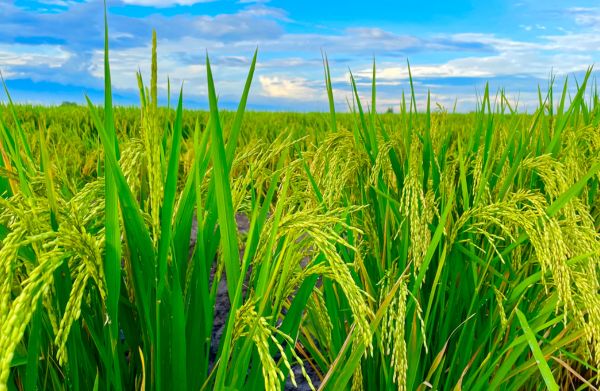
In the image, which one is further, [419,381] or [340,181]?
[419,381]

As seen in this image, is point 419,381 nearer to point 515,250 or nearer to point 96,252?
point 515,250

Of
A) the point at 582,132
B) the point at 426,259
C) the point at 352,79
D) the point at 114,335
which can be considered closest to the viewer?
the point at 114,335

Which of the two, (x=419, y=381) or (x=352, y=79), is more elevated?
(x=352, y=79)

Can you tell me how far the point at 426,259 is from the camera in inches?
61.0

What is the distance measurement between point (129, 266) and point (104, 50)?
0.48m

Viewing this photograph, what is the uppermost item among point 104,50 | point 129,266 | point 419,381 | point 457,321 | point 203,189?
point 104,50

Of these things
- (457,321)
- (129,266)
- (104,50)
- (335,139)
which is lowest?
(457,321)

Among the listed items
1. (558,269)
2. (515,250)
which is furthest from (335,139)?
(558,269)

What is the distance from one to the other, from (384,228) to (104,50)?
1.11m

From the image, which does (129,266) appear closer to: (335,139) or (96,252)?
(96,252)

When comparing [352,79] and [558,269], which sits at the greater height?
[352,79]

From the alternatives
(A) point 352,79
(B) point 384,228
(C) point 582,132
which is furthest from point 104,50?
(C) point 582,132

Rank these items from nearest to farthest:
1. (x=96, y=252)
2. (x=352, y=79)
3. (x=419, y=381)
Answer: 1. (x=96, y=252)
2. (x=419, y=381)
3. (x=352, y=79)

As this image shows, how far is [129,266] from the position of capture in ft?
4.25
